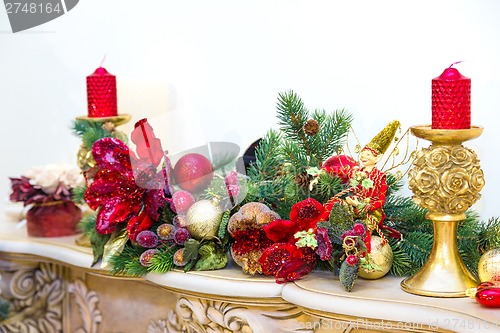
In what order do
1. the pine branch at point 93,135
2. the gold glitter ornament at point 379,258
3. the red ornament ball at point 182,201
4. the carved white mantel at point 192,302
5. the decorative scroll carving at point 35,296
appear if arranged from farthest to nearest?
1. the decorative scroll carving at point 35,296
2. the pine branch at point 93,135
3. the red ornament ball at point 182,201
4. the gold glitter ornament at point 379,258
5. the carved white mantel at point 192,302

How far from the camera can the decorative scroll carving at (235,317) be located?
1.11 meters

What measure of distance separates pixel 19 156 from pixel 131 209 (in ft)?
3.21

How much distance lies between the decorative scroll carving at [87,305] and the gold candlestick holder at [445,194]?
2.05ft

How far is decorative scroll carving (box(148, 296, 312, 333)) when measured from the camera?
1112mm

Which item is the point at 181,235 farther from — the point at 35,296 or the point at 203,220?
the point at 35,296

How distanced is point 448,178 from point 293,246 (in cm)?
24

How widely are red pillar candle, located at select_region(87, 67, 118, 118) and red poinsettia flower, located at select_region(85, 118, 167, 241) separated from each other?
0.51ft

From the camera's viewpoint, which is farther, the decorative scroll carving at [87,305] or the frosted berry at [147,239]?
the decorative scroll carving at [87,305]

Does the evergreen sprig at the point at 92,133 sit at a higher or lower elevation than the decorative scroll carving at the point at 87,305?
higher

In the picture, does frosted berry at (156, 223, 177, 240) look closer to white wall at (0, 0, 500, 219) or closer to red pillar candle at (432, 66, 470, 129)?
white wall at (0, 0, 500, 219)

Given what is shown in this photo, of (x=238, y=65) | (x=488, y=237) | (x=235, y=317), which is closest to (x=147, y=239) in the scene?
(x=235, y=317)

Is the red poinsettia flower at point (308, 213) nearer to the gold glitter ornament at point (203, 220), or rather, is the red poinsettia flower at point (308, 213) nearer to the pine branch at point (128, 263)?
the gold glitter ornament at point (203, 220)

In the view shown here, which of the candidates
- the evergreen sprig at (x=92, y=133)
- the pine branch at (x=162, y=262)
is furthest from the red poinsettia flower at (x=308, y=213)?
the evergreen sprig at (x=92, y=133)

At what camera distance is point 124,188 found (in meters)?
1.25
